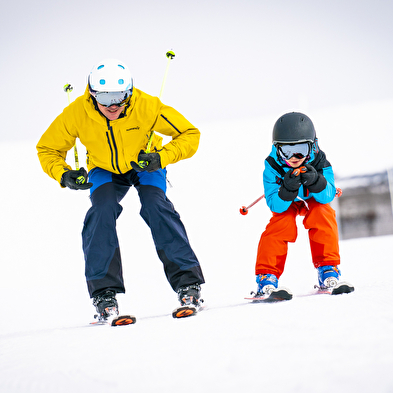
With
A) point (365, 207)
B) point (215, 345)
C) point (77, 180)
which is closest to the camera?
point (215, 345)

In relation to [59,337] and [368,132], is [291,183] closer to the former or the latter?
[59,337]

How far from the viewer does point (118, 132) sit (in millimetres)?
1994

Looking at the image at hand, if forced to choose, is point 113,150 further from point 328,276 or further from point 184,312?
point 328,276

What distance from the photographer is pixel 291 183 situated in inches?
71.2

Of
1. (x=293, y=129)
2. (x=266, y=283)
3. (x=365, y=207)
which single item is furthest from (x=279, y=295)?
(x=365, y=207)

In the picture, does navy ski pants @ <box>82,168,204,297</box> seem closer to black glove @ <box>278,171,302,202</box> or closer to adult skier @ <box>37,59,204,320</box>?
adult skier @ <box>37,59,204,320</box>

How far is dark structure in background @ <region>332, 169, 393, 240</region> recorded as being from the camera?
28.0 feet

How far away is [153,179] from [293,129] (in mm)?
655

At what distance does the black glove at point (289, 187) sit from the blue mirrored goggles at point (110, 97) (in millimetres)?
763

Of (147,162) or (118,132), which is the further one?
(118,132)

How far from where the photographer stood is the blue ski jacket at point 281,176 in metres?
1.93

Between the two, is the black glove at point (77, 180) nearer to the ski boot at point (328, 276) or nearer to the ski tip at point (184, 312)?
the ski tip at point (184, 312)

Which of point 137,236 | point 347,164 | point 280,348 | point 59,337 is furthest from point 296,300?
point 347,164

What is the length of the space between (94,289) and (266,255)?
738 millimetres
